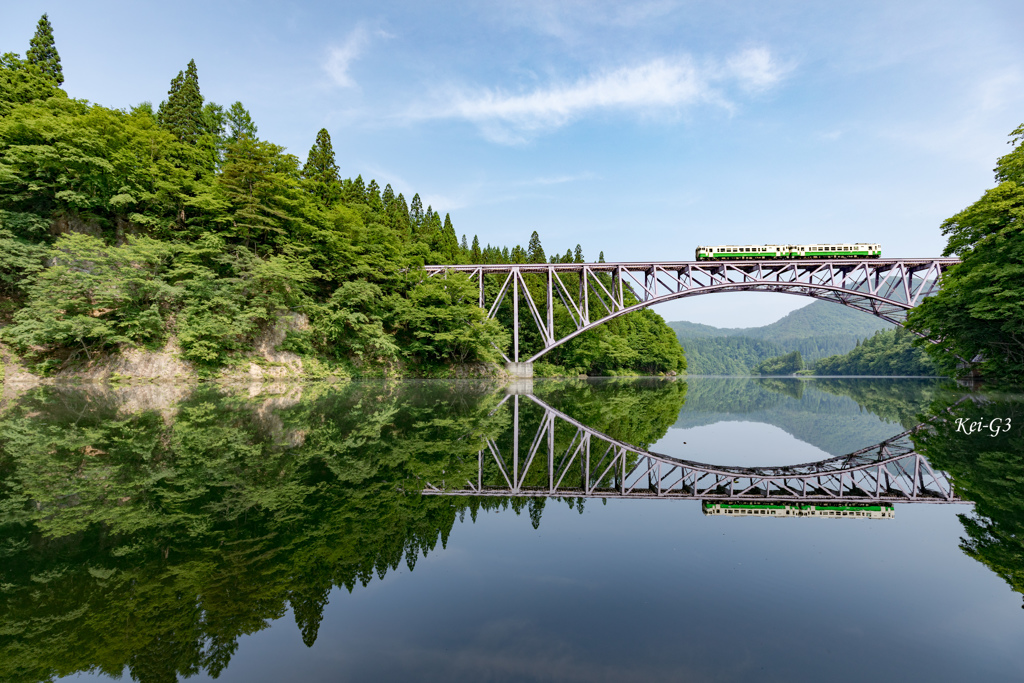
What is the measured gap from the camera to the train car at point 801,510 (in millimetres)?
4566

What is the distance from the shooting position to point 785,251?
119 ft

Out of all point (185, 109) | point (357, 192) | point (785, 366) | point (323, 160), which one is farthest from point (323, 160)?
point (785, 366)

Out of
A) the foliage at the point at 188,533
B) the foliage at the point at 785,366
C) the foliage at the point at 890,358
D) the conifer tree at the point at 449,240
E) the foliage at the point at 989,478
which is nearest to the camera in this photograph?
the foliage at the point at 188,533

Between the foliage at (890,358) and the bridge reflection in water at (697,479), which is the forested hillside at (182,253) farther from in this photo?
the foliage at (890,358)

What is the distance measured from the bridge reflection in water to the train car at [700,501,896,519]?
3cm

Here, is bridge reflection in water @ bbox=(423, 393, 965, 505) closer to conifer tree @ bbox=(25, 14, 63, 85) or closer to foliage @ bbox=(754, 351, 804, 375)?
conifer tree @ bbox=(25, 14, 63, 85)

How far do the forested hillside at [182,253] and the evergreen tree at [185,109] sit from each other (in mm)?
112

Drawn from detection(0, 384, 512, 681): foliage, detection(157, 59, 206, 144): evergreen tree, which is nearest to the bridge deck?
detection(157, 59, 206, 144): evergreen tree

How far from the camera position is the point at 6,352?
20969mm

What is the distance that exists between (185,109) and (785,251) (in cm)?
4902

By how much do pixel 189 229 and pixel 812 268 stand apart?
147 ft

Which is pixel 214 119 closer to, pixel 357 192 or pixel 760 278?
pixel 357 192

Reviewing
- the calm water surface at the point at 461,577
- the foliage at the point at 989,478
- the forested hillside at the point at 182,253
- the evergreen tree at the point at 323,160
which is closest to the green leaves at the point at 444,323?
the forested hillside at the point at 182,253

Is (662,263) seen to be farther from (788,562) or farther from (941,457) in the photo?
(788,562)
